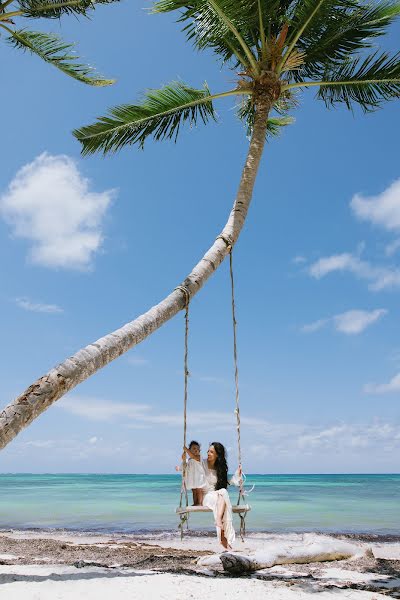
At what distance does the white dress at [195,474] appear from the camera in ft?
21.3

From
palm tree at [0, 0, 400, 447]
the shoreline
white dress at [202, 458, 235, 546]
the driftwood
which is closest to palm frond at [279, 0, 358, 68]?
palm tree at [0, 0, 400, 447]

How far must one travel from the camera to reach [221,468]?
6562 mm

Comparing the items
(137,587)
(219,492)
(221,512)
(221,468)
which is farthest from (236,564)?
(137,587)

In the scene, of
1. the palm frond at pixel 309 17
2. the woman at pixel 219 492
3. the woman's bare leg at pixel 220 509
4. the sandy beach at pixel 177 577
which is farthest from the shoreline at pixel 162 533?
the palm frond at pixel 309 17

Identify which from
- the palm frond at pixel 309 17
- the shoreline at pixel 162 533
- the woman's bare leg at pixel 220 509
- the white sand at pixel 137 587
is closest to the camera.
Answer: the white sand at pixel 137 587

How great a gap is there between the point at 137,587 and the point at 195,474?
6.55ft

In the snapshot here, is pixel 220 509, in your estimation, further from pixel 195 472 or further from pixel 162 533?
pixel 162 533

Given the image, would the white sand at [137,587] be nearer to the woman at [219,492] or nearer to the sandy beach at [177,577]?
the sandy beach at [177,577]

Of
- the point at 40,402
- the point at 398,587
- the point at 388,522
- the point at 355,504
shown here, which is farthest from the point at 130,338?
the point at 355,504

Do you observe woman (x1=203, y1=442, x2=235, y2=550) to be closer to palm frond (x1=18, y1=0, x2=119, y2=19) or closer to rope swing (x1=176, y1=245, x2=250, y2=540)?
rope swing (x1=176, y1=245, x2=250, y2=540)

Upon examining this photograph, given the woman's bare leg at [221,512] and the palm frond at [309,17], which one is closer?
the woman's bare leg at [221,512]

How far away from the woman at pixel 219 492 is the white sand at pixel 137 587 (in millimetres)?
988

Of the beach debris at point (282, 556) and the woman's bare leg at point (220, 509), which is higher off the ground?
the woman's bare leg at point (220, 509)

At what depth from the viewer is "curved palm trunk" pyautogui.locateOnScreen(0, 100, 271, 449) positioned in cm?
387
